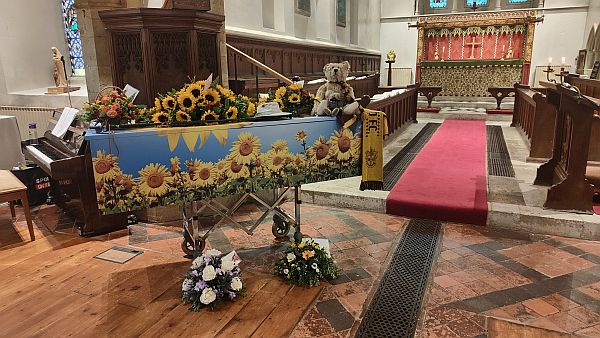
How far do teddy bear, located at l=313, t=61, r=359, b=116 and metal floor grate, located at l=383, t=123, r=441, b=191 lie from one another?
1.75 m

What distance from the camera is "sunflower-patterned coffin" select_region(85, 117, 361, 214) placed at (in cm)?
234

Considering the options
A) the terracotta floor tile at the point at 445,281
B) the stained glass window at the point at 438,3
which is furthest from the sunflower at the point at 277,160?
the stained glass window at the point at 438,3

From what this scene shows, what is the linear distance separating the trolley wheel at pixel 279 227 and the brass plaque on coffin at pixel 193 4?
1922 millimetres

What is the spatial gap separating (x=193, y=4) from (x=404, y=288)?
2871mm

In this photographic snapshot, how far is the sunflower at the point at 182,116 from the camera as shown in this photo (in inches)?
99.6

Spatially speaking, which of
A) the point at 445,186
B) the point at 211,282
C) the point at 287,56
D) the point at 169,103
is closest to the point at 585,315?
the point at 445,186

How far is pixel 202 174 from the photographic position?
2539 millimetres

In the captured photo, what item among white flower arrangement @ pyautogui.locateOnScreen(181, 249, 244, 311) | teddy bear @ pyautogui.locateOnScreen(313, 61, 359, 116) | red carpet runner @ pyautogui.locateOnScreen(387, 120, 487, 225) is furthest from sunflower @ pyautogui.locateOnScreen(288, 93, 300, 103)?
red carpet runner @ pyautogui.locateOnScreen(387, 120, 487, 225)

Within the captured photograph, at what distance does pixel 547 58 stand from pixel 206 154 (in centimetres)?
1385

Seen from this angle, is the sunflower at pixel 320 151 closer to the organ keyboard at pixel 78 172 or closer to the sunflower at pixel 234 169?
the sunflower at pixel 234 169

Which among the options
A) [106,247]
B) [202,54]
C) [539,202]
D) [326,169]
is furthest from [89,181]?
[539,202]

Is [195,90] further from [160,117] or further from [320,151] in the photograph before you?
[320,151]

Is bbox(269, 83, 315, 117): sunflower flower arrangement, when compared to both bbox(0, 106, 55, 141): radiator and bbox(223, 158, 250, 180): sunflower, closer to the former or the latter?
bbox(223, 158, 250, 180): sunflower

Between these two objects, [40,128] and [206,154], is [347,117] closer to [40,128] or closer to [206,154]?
[206,154]
